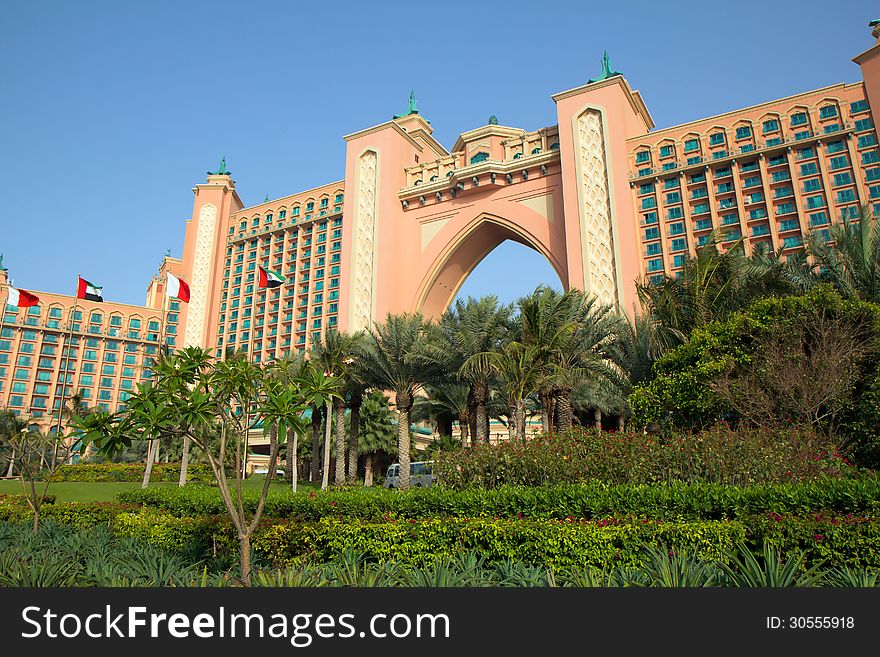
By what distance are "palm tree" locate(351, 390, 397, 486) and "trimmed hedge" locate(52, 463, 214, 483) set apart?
8.26 m

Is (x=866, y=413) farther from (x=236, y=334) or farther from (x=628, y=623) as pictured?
(x=236, y=334)

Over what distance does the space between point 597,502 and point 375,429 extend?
24222 millimetres

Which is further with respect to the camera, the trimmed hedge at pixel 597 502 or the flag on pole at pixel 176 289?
the flag on pole at pixel 176 289

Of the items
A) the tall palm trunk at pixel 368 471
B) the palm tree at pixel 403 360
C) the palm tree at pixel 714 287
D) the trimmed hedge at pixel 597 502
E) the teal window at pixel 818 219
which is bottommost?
the trimmed hedge at pixel 597 502

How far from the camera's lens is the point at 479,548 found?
30.0ft

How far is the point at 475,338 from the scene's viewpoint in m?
23.1

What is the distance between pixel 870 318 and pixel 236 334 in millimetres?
52953

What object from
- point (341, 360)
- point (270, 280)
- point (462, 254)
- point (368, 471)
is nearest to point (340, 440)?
point (341, 360)

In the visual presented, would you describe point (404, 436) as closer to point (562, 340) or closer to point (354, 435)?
point (354, 435)

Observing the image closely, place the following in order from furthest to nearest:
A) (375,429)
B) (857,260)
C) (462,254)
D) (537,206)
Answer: (462,254), (537,206), (375,429), (857,260)

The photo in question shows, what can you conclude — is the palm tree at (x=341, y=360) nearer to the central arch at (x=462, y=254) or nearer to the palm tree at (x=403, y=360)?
the palm tree at (x=403, y=360)

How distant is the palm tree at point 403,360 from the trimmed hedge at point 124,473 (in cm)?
1297

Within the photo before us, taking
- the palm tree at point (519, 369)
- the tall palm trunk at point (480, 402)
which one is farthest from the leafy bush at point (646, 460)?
the tall palm trunk at point (480, 402)

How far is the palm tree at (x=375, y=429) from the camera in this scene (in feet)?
107
